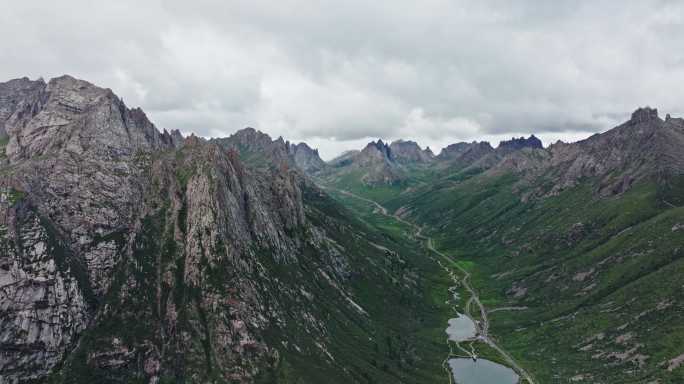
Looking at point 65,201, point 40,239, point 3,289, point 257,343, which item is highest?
point 65,201

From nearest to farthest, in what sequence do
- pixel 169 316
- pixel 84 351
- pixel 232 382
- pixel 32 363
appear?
pixel 32 363, pixel 84 351, pixel 232 382, pixel 169 316

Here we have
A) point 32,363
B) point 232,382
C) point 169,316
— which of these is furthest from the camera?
point 169,316

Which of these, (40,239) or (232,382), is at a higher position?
(40,239)

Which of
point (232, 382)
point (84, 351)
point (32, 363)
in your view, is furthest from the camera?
point (232, 382)

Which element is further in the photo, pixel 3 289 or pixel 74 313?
pixel 74 313

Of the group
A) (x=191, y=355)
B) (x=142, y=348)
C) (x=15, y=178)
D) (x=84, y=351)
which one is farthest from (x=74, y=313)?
(x=15, y=178)

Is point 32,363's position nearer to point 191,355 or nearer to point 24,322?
point 24,322

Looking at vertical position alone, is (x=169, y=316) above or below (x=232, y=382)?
above

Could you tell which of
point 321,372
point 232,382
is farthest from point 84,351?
point 321,372

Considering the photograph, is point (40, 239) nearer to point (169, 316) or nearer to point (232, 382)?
point (169, 316)
